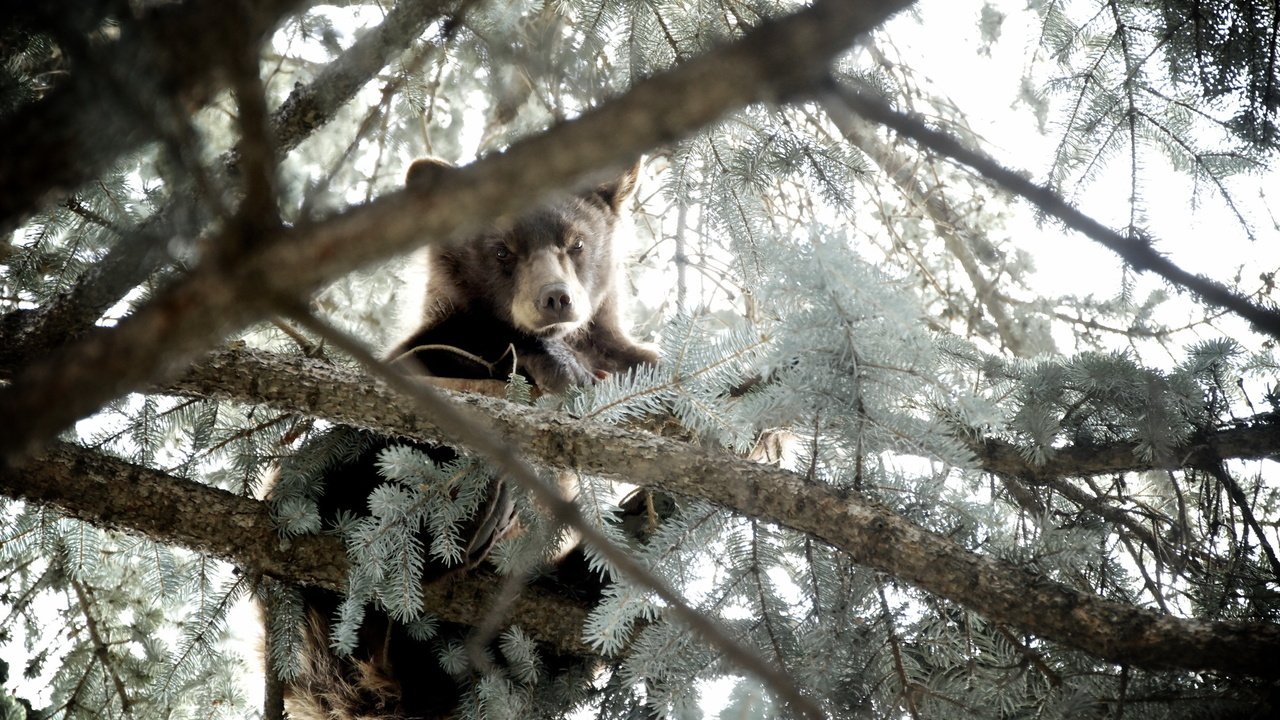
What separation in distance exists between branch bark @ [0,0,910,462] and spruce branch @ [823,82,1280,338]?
0.16m

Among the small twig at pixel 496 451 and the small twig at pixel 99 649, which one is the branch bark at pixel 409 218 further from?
the small twig at pixel 99 649

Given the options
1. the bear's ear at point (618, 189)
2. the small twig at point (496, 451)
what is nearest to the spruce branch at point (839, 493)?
the small twig at point (496, 451)

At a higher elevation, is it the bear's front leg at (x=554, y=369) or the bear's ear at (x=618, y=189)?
the bear's ear at (x=618, y=189)

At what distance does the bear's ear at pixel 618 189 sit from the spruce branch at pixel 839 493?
2538mm

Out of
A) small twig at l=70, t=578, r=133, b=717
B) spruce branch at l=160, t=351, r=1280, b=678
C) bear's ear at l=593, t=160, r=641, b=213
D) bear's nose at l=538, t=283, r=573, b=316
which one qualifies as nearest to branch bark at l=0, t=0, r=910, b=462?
spruce branch at l=160, t=351, r=1280, b=678

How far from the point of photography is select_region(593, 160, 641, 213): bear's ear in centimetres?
474

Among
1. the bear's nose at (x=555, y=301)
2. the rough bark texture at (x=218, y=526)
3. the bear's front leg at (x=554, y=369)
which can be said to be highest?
the bear's nose at (x=555, y=301)

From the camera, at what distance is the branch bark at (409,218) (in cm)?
84

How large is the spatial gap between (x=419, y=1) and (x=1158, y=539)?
2.66 metres

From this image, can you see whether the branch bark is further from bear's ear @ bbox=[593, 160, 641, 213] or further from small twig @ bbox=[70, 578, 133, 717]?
bear's ear @ bbox=[593, 160, 641, 213]

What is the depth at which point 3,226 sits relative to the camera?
89cm

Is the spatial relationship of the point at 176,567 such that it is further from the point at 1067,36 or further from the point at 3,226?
the point at 1067,36

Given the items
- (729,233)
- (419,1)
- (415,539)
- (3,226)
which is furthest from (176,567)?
(3,226)

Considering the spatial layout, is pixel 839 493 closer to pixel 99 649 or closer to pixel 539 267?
pixel 539 267
